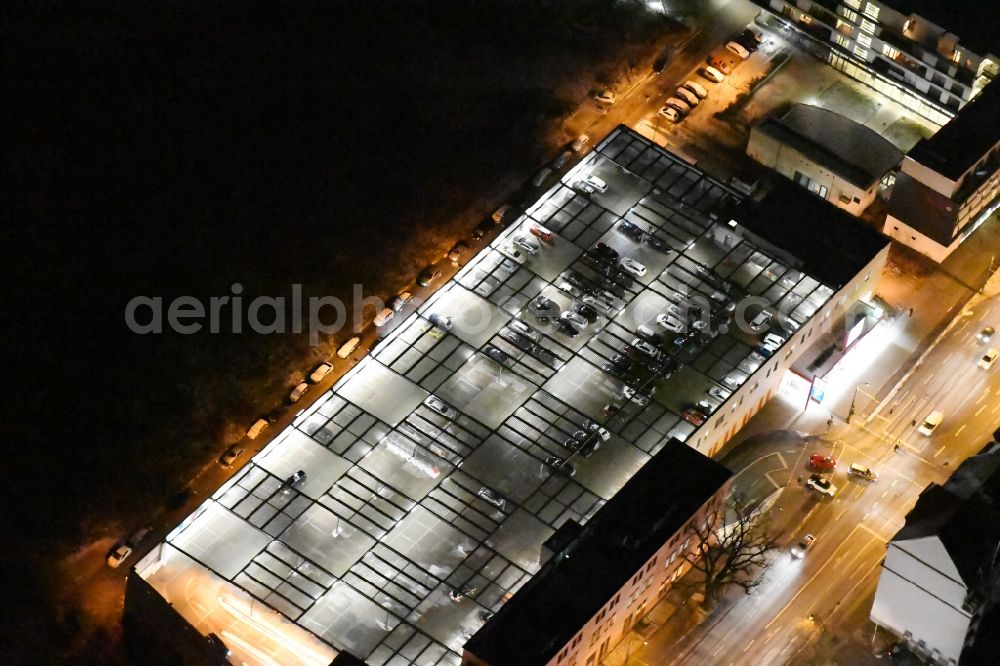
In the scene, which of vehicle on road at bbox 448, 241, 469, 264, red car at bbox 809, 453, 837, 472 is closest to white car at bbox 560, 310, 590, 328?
A: vehicle on road at bbox 448, 241, 469, 264

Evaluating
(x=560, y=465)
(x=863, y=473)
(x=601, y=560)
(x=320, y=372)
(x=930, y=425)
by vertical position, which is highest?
(x=320, y=372)

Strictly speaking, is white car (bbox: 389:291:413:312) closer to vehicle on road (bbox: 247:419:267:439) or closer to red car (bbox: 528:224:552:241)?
red car (bbox: 528:224:552:241)

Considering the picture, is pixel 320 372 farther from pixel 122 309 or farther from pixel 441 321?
pixel 122 309

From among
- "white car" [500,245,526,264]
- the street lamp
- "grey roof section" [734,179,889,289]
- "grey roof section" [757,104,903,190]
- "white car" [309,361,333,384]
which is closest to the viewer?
the street lamp

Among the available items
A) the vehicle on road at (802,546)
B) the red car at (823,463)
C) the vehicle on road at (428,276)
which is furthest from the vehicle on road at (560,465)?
the vehicle on road at (428,276)

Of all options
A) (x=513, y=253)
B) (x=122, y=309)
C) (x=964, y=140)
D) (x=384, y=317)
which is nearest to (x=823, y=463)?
(x=513, y=253)

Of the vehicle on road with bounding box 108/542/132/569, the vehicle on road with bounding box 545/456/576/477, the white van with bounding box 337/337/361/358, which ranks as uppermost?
the white van with bounding box 337/337/361/358
